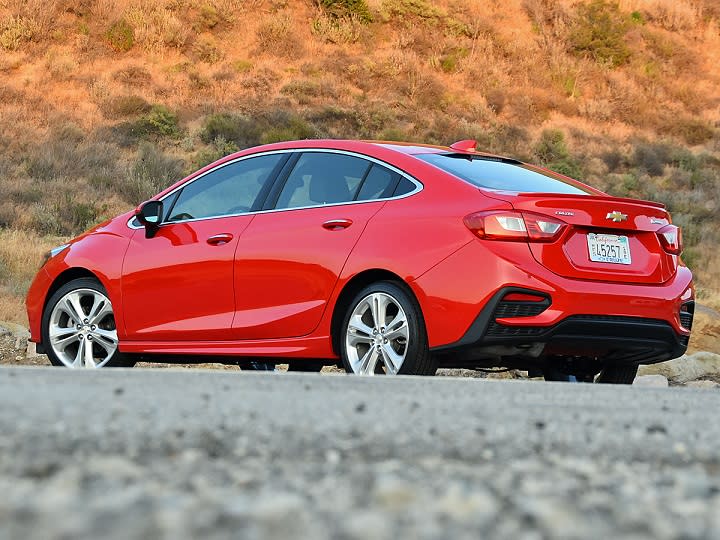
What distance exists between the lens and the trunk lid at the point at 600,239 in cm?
634

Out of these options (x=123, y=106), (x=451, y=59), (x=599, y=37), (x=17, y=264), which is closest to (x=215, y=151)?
(x=123, y=106)

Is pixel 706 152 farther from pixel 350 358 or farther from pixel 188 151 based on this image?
pixel 350 358

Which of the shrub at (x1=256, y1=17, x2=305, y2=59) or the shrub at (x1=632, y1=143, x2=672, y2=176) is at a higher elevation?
the shrub at (x1=256, y1=17, x2=305, y2=59)

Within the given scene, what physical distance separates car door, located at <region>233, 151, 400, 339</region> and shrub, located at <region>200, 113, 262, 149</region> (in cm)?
2220

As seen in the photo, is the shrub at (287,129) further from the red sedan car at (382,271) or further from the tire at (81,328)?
the red sedan car at (382,271)

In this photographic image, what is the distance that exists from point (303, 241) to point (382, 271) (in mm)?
630

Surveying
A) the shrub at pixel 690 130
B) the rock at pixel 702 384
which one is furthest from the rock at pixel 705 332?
the shrub at pixel 690 130

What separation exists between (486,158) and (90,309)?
3006mm

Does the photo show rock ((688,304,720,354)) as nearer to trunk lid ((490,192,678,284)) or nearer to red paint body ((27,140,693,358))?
red paint body ((27,140,693,358))

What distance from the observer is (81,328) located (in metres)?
8.26

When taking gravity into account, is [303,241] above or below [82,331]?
above

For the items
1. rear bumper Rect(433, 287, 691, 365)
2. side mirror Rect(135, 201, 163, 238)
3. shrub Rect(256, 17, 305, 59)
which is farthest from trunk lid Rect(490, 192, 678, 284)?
shrub Rect(256, 17, 305, 59)

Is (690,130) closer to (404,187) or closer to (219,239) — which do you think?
(219,239)

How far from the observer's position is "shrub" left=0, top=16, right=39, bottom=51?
112 ft
